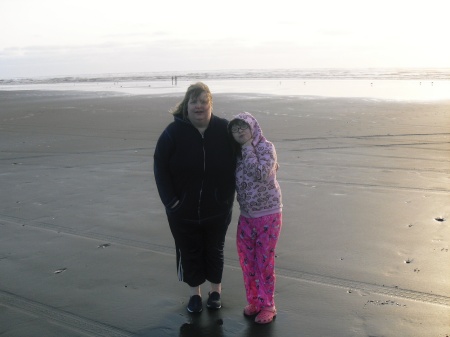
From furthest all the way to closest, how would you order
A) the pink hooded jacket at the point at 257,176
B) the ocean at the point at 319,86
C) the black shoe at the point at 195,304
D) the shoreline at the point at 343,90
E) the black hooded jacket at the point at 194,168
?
the ocean at the point at 319,86
the shoreline at the point at 343,90
the black shoe at the point at 195,304
the black hooded jacket at the point at 194,168
the pink hooded jacket at the point at 257,176

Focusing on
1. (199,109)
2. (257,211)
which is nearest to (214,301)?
(257,211)

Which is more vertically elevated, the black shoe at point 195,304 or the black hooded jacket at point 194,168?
the black hooded jacket at point 194,168

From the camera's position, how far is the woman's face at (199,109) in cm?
396

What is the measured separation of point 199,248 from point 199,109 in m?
1.14

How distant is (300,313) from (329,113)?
581 inches

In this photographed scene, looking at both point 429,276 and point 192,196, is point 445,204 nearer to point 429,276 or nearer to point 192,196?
point 429,276

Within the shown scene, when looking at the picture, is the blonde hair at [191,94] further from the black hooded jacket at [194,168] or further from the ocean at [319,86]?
the ocean at [319,86]

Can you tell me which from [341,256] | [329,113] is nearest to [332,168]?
[341,256]

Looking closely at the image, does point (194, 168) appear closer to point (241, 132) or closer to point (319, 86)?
point (241, 132)

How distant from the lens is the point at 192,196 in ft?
13.4

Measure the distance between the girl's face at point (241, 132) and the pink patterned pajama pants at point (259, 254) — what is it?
0.62 metres

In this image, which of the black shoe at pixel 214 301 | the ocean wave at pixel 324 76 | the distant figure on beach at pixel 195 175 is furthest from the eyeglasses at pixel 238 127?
the ocean wave at pixel 324 76

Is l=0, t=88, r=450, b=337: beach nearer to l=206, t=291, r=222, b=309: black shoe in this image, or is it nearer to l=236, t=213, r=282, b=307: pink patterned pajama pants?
l=206, t=291, r=222, b=309: black shoe

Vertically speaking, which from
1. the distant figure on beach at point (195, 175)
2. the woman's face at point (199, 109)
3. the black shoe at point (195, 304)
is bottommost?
the black shoe at point (195, 304)
